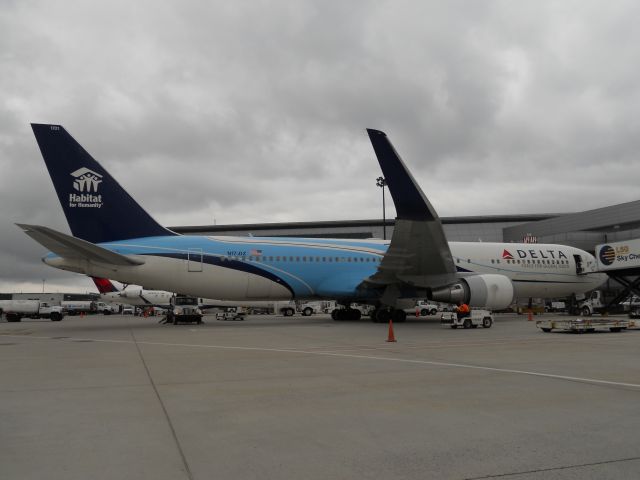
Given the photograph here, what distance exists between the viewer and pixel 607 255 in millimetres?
28172

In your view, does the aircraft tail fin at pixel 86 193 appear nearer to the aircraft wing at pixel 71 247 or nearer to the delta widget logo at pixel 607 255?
the aircraft wing at pixel 71 247

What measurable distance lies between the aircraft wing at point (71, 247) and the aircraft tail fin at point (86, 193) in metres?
1.50

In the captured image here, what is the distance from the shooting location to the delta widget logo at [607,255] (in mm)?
27906

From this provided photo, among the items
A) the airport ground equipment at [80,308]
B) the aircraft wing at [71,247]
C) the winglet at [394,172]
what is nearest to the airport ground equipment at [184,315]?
the aircraft wing at [71,247]

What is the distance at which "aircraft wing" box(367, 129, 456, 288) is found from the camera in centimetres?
1698

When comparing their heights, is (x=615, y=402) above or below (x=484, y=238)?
below

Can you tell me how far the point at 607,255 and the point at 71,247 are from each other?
26.2 meters

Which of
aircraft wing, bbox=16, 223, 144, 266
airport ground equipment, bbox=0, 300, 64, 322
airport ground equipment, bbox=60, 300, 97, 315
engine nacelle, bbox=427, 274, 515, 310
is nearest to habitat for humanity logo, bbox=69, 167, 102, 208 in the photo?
aircraft wing, bbox=16, 223, 144, 266

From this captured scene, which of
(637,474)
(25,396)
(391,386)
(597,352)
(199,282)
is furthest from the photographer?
(199,282)

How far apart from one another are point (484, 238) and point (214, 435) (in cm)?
6784

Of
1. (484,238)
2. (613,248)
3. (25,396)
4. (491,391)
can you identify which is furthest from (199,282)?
(484,238)

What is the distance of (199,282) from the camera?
69.4 feet

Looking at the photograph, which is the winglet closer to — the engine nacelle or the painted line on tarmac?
the engine nacelle

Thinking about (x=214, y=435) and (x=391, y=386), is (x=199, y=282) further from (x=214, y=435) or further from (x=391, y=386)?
(x=214, y=435)
